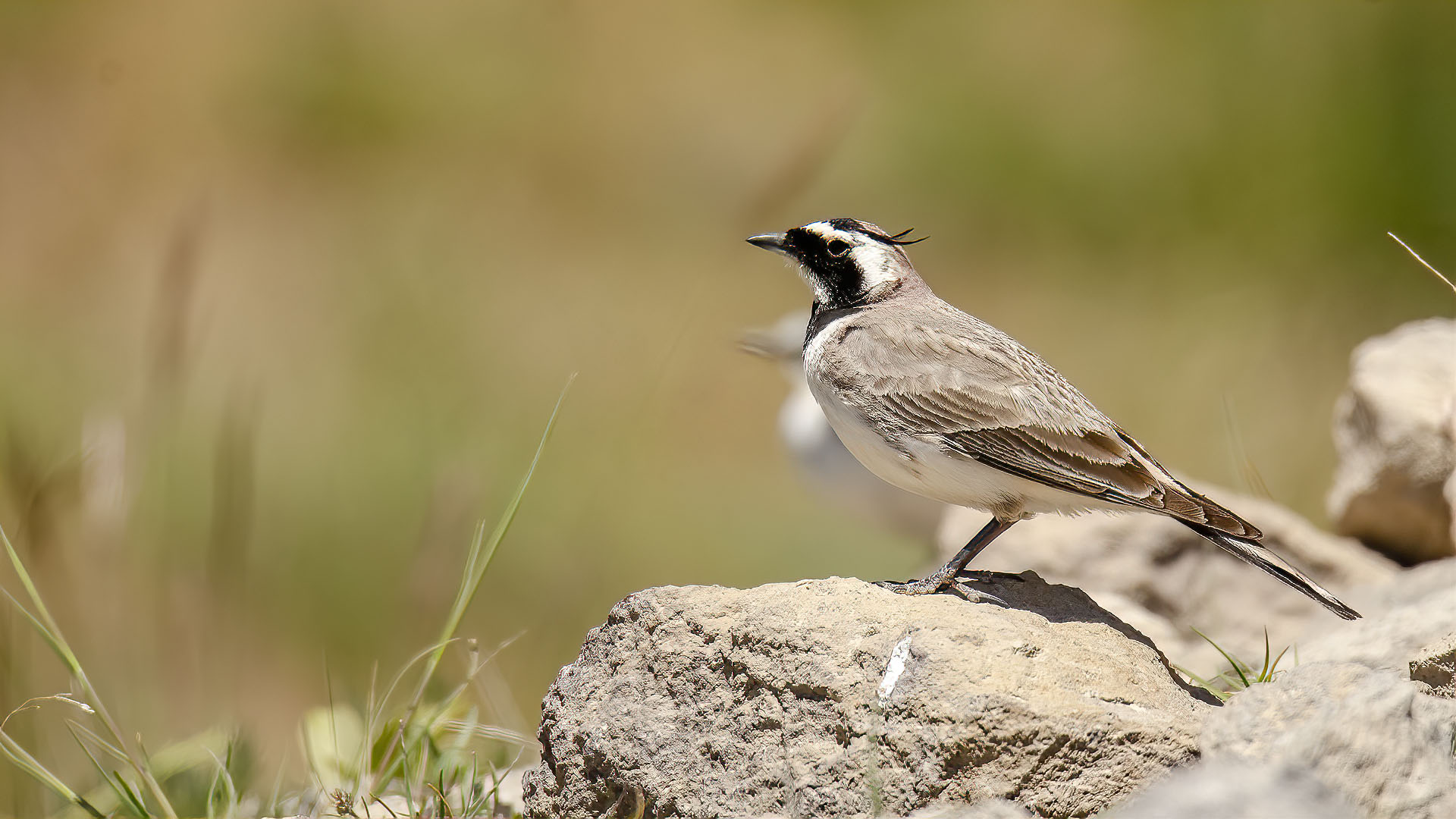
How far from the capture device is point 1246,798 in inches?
74.9

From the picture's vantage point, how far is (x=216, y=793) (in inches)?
134

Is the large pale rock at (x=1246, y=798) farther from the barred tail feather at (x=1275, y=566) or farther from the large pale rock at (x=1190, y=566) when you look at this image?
the large pale rock at (x=1190, y=566)

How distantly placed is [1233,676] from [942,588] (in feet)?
3.26

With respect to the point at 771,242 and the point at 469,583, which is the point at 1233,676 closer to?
the point at 771,242

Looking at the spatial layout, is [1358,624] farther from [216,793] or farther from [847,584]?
[216,793]

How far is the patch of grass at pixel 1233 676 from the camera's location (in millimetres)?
3305

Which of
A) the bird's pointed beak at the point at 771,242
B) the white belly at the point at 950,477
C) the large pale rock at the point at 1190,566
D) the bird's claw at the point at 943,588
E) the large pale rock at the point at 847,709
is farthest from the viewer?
the large pale rock at the point at 1190,566

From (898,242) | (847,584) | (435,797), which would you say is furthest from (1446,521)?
(435,797)

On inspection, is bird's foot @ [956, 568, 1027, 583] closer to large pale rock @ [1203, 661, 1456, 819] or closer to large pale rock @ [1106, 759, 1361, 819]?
large pale rock @ [1203, 661, 1456, 819]

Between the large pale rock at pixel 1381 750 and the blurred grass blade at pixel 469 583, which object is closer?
the large pale rock at pixel 1381 750

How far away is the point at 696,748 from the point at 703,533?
17.9 ft

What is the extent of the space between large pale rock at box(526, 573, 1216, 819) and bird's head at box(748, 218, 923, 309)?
1.35 metres

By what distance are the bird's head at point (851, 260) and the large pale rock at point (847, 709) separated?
135cm

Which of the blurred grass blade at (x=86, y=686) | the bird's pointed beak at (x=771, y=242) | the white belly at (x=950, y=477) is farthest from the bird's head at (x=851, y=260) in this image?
the blurred grass blade at (x=86, y=686)
